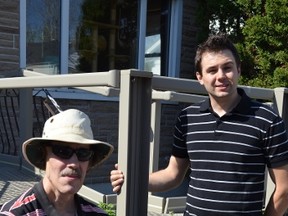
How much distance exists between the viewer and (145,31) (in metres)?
6.83

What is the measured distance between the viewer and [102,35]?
641 centimetres

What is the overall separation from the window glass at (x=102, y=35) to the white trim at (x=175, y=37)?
2.16ft

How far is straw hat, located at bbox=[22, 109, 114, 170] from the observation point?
1525 millimetres

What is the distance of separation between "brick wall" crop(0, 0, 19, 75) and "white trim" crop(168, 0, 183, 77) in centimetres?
258

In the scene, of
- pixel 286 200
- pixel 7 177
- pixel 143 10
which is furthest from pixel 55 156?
pixel 143 10

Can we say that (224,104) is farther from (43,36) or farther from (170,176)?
(43,36)

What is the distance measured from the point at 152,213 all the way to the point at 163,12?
3.92 m

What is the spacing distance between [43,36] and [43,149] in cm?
446

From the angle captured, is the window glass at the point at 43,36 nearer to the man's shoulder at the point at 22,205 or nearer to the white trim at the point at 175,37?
the white trim at the point at 175,37

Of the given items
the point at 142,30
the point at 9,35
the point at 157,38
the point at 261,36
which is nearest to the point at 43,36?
the point at 9,35

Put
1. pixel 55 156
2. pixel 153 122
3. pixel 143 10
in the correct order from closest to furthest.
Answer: pixel 55 156, pixel 153 122, pixel 143 10

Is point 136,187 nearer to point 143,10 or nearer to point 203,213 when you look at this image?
point 203,213

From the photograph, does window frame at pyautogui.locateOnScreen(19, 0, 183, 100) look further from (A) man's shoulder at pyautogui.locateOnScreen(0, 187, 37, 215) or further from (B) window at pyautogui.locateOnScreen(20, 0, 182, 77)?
(A) man's shoulder at pyautogui.locateOnScreen(0, 187, 37, 215)

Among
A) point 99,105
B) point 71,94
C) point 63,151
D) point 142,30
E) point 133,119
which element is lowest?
point 99,105
